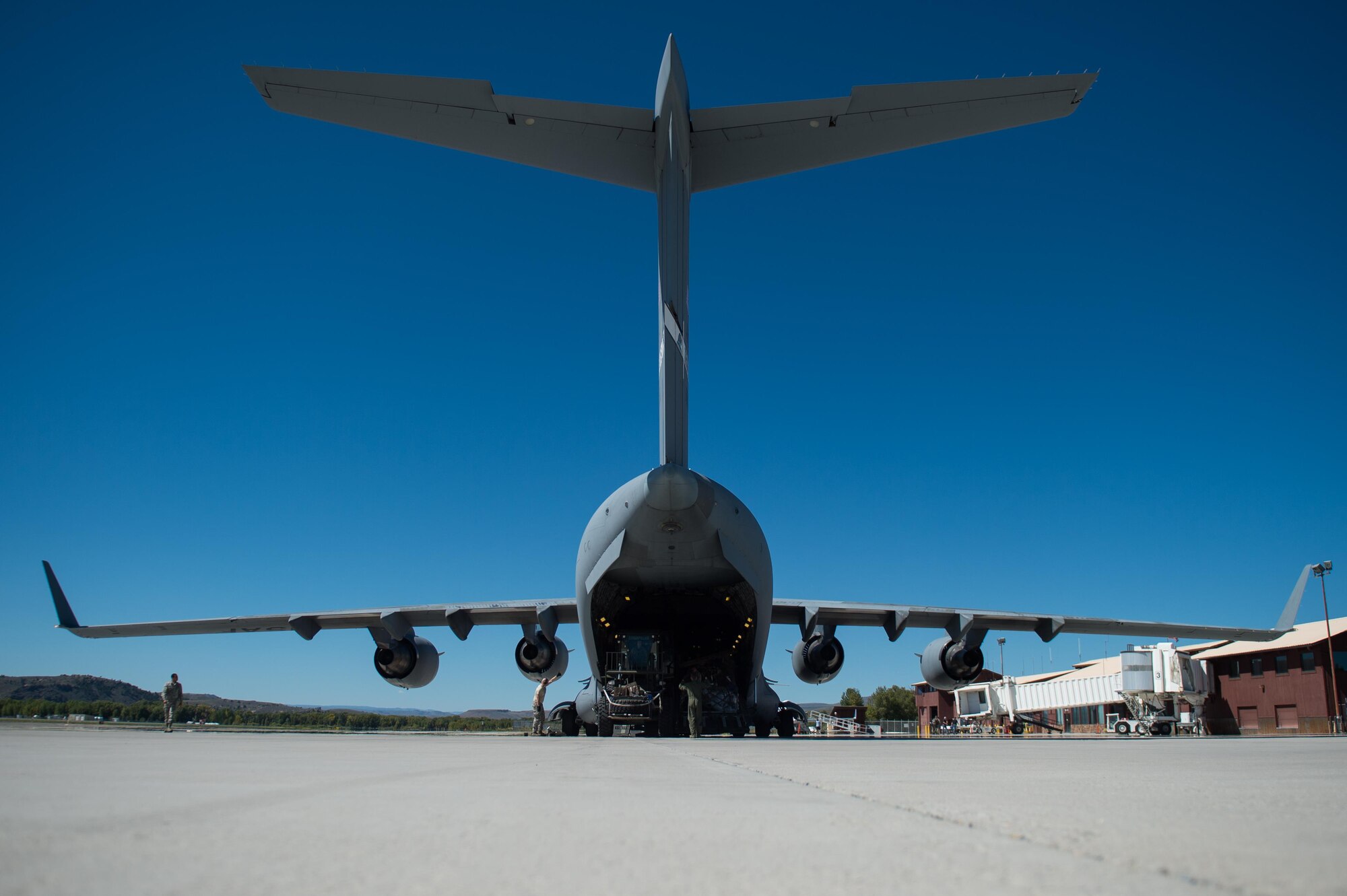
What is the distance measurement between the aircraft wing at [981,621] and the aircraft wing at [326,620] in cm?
489

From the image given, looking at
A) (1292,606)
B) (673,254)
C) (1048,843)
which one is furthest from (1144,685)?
(1048,843)

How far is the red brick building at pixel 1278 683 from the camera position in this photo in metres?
33.1

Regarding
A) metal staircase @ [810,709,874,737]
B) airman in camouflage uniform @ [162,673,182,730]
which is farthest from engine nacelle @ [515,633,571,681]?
metal staircase @ [810,709,874,737]

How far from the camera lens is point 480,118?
381 inches

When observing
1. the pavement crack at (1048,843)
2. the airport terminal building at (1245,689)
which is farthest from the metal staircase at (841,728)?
the pavement crack at (1048,843)

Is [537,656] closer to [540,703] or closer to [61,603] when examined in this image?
[540,703]

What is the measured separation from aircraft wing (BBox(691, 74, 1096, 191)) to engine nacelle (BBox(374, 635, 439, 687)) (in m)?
10.2

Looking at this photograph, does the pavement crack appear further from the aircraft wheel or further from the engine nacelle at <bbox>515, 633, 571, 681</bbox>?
the engine nacelle at <bbox>515, 633, 571, 681</bbox>

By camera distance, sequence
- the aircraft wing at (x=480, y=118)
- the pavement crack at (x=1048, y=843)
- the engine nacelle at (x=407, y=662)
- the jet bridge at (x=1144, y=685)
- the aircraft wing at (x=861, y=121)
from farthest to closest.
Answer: the jet bridge at (x=1144, y=685)
the engine nacelle at (x=407, y=662)
the aircraft wing at (x=861, y=121)
the aircraft wing at (x=480, y=118)
the pavement crack at (x=1048, y=843)

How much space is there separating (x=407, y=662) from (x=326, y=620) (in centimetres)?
270

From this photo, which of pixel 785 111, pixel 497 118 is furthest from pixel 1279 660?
pixel 497 118

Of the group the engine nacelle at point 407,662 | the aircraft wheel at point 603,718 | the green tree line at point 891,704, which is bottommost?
the green tree line at point 891,704

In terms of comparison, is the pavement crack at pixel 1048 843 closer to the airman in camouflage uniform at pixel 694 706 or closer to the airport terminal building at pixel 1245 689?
the airman in camouflage uniform at pixel 694 706

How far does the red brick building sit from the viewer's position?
3312 cm
